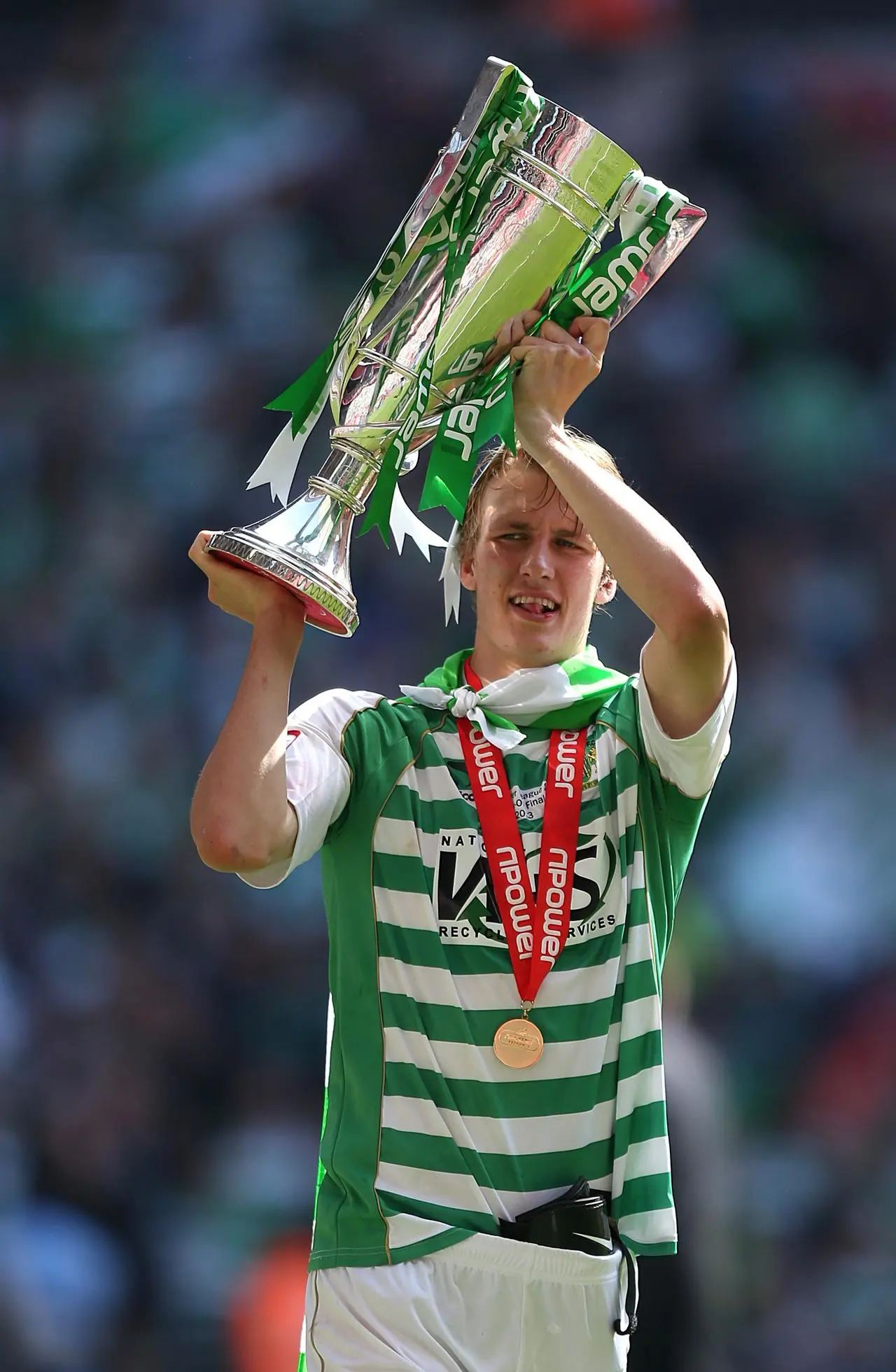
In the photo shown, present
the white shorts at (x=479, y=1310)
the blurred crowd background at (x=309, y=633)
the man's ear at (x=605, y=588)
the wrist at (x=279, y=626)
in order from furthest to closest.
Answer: the blurred crowd background at (x=309, y=633), the man's ear at (x=605, y=588), the wrist at (x=279, y=626), the white shorts at (x=479, y=1310)

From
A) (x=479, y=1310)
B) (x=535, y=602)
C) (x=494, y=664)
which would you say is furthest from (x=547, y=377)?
(x=479, y=1310)

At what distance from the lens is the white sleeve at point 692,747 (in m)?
2.04

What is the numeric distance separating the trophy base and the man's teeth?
36 centimetres

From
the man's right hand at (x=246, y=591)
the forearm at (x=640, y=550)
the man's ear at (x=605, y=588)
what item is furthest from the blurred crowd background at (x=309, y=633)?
the man's right hand at (x=246, y=591)

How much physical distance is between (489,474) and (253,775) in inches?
27.5

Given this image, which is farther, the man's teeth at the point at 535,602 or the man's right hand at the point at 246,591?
the man's teeth at the point at 535,602

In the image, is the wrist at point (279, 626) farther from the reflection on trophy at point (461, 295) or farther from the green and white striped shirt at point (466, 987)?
the green and white striped shirt at point (466, 987)

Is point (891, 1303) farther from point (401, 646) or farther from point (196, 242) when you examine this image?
point (196, 242)

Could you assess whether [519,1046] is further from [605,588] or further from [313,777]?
[605,588]

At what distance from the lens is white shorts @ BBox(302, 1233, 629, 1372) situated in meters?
1.87

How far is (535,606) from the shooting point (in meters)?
2.24

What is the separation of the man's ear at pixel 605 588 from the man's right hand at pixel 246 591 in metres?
0.57

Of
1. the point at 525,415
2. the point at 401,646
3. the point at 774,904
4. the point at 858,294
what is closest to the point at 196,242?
the point at 401,646

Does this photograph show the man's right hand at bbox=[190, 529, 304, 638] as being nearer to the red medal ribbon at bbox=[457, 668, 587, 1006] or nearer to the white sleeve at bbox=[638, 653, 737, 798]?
the red medal ribbon at bbox=[457, 668, 587, 1006]
